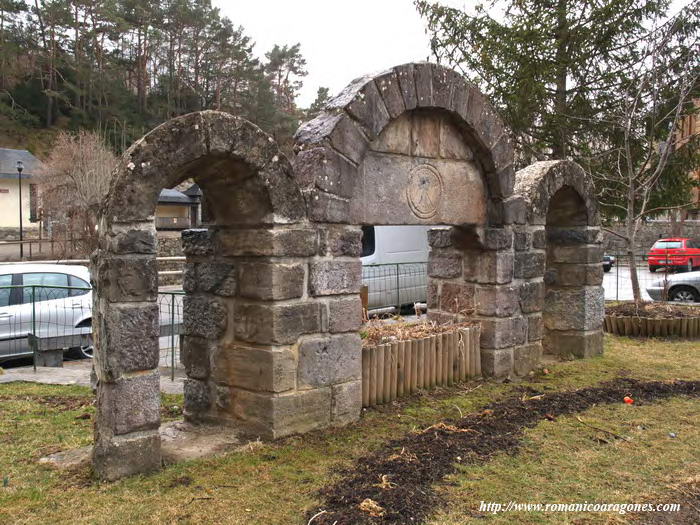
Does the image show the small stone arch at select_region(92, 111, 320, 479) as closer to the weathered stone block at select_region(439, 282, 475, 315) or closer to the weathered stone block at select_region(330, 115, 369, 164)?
the weathered stone block at select_region(330, 115, 369, 164)

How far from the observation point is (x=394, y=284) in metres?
12.6

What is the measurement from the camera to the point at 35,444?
185 inches

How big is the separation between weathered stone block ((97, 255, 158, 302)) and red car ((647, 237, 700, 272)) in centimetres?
2266

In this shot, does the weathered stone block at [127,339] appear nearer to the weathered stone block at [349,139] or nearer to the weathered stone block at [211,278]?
the weathered stone block at [211,278]

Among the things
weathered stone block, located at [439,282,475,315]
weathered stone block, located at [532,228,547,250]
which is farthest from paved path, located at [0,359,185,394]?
weathered stone block, located at [532,228,547,250]

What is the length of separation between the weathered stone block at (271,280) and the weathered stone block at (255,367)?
0.40 m

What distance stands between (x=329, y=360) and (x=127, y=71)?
137 feet

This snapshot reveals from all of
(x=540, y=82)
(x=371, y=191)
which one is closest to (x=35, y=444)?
(x=371, y=191)

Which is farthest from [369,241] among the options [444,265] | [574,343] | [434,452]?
[434,452]

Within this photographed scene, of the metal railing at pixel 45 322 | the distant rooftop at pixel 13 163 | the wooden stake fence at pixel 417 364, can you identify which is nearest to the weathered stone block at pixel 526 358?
the wooden stake fence at pixel 417 364

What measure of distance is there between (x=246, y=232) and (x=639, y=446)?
334 cm

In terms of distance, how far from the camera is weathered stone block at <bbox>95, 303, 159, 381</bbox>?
12.6ft

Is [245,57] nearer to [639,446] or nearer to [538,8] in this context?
[538,8]

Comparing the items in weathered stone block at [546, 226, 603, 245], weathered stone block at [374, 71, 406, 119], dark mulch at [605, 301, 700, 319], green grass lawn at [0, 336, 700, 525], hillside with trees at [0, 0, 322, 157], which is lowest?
green grass lawn at [0, 336, 700, 525]
